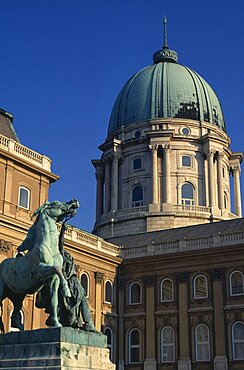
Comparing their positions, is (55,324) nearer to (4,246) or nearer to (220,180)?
(4,246)

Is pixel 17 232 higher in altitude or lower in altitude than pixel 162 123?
lower

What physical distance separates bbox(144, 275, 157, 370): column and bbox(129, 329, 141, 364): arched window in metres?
0.96

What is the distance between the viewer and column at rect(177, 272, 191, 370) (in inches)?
1889

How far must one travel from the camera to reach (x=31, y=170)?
43531mm

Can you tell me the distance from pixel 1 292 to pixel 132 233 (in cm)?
4660

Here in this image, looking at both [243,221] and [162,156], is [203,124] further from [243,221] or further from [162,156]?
[243,221]

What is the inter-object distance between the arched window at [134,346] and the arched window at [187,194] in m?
18.6

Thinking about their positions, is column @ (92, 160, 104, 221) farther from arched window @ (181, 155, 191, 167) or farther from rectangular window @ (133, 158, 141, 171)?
arched window @ (181, 155, 191, 167)

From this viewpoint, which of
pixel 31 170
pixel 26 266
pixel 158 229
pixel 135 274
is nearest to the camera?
pixel 26 266

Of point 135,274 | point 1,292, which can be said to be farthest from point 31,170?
point 1,292

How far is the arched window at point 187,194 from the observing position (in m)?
66.2

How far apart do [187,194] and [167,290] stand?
1769 cm

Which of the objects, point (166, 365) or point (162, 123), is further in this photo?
point (162, 123)

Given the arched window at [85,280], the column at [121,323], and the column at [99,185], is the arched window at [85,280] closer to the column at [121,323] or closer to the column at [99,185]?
the column at [121,323]
